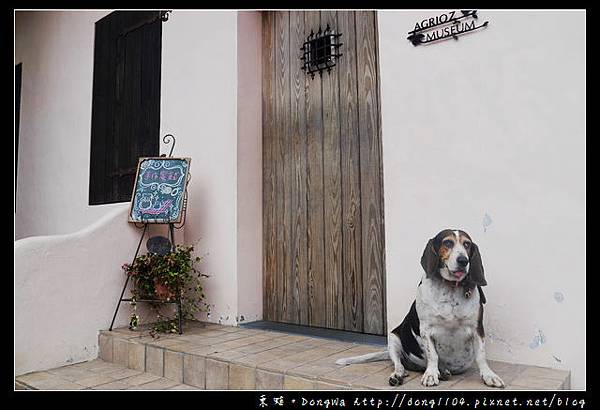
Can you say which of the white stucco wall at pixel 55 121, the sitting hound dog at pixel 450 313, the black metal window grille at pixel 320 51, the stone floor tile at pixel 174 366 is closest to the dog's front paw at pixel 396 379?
the sitting hound dog at pixel 450 313

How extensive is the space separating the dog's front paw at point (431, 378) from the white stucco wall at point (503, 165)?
0.55 m

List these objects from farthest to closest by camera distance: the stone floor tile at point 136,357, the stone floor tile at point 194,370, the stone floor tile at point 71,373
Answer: the stone floor tile at point 136,357 < the stone floor tile at point 71,373 < the stone floor tile at point 194,370

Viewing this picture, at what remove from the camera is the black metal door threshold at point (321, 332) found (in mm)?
3020

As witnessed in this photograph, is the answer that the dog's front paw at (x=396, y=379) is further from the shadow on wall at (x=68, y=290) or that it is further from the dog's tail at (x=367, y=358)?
the shadow on wall at (x=68, y=290)

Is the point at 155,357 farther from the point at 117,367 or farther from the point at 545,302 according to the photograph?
the point at 545,302

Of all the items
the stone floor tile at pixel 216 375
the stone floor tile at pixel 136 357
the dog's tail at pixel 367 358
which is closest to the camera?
the dog's tail at pixel 367 358

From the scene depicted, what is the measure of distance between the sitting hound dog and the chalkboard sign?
Result: 6.43ft

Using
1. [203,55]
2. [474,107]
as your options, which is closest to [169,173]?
[203,55]

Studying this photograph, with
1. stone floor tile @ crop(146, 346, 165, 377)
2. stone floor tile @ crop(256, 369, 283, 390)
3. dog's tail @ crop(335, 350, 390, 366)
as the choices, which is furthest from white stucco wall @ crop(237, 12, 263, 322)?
dog's tail @ crop(335, 350, 390, 366)

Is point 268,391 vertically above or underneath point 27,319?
underneath

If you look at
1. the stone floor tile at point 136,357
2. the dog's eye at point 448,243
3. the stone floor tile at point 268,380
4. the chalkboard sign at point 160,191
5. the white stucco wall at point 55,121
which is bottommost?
the stone floor tile at point 136,357

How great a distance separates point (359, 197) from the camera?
3.27 metres

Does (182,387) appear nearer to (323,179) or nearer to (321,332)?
(321,332)
